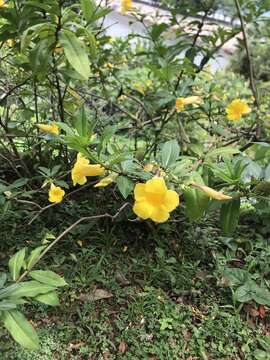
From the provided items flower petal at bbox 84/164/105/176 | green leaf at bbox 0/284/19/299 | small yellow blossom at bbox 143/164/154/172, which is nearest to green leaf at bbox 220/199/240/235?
small yellow blossom at bbox 143/164/154/172

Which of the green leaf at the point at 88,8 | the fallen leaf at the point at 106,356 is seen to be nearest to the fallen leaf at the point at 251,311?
the fallen leaf at the point at 106,356

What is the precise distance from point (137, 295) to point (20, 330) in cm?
71

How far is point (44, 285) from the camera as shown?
3.87 ft

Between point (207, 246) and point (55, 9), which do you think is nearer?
point (55, 9)

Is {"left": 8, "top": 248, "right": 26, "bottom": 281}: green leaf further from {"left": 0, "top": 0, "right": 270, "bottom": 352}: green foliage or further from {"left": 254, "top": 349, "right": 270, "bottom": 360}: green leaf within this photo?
{"left": 254, "top": 349, "right": 270, "bottom": 360}: green leaf

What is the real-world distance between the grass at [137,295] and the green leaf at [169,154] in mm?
529

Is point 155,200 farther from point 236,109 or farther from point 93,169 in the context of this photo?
point 236,109

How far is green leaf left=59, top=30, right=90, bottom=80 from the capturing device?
1.37m

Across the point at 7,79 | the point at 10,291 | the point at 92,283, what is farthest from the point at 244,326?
the point at 7,79

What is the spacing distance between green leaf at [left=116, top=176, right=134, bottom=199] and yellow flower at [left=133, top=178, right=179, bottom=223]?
0.28 ft

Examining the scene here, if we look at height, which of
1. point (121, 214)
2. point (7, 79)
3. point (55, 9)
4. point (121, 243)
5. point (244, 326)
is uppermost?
point (55, 9)

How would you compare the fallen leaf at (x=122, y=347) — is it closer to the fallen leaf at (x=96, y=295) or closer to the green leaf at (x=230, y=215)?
the fallen leaf at (x=96, y=295)

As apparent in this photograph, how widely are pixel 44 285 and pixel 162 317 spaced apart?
0.63 meters

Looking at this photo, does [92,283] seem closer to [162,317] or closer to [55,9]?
[162,317]
